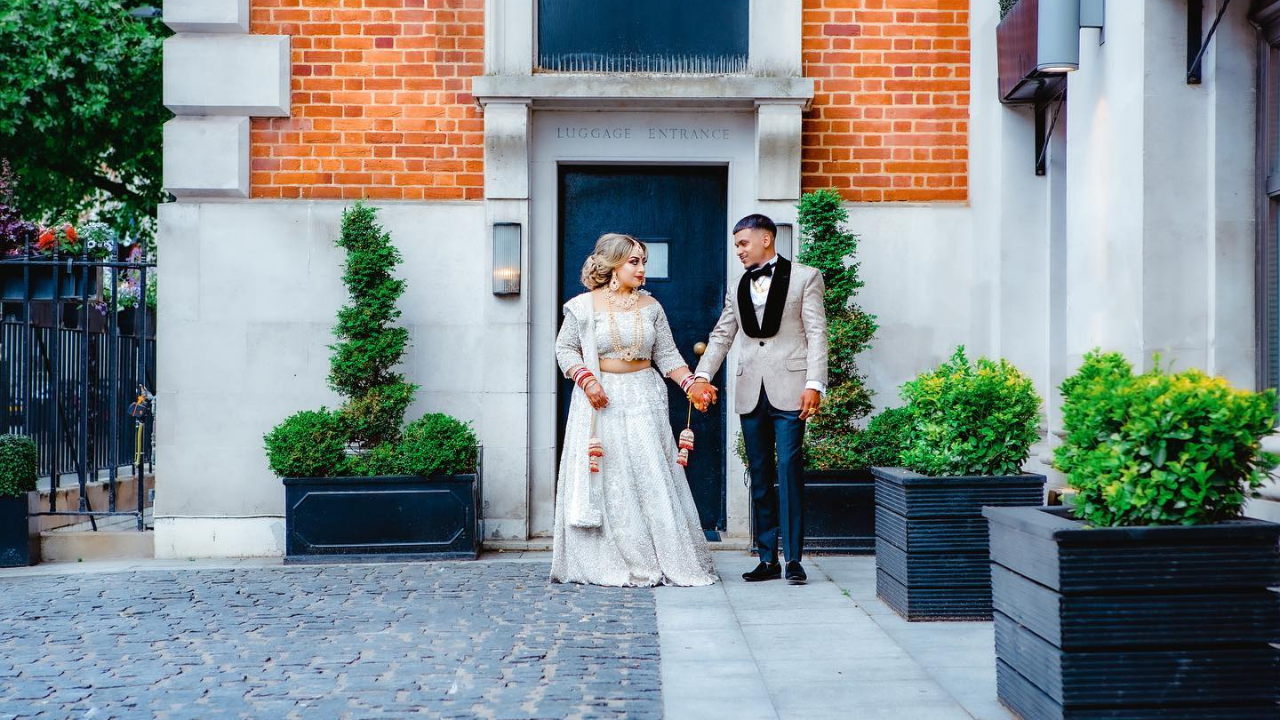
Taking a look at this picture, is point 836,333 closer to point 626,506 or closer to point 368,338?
point 626,506

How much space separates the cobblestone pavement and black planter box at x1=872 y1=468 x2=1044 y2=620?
124 cm

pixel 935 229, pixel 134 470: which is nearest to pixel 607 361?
pixel 935 229

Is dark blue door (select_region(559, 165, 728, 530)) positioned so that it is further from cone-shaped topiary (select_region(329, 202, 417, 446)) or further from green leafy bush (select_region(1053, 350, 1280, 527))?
green leafy bush (select_region(1053, 350, 1280, 527))

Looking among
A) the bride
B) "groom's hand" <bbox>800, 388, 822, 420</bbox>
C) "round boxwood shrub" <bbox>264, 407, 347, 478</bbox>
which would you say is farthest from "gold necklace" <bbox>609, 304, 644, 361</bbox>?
"round boxwood shrub" <bbox>264, 407, 347, 478</bbox>

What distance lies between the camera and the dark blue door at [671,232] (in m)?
8.91

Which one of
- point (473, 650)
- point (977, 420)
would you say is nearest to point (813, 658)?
point (977, 420)

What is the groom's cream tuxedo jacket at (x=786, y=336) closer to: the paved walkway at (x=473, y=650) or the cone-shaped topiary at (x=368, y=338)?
the paved walkway at (x=473, y=650)

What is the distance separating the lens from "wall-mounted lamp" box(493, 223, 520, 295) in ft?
27.9

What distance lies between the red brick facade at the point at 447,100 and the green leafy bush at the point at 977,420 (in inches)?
134

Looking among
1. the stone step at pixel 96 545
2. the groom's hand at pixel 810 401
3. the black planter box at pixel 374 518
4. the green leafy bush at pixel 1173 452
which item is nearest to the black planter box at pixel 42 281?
the stone step at pixel 96 545

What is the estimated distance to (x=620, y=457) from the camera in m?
6.99

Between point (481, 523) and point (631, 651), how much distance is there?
350 cm

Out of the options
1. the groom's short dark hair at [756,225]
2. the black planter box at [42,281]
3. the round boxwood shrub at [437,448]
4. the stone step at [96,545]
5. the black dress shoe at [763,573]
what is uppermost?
the groom's short dark hair at [756,225]

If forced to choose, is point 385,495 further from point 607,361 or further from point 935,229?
point 935,229
